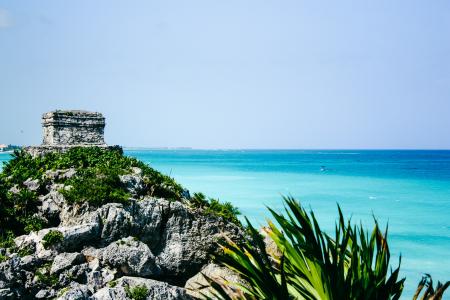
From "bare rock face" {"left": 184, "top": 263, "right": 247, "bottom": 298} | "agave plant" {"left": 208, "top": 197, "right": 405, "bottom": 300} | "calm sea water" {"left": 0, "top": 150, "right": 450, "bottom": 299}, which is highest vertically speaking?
"agave plant" {"left": 208, "top": 197, "right": 405, "bottom": 300}

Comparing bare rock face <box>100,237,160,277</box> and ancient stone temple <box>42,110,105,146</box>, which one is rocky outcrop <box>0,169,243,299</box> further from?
ancient stone temple <box>42,110,105,146</box>

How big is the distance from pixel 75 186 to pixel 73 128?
4.86 meters

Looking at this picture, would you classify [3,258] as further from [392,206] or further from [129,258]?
[392,206]

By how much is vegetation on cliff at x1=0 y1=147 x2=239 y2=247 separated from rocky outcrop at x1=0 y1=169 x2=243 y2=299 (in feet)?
0.50

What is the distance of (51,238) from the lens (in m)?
7.54

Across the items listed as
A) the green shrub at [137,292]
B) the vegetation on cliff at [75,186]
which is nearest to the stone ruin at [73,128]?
the vegetation on cliff at [75,186]

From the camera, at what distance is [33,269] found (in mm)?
7188

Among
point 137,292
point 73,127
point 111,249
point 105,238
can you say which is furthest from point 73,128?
point 137,292

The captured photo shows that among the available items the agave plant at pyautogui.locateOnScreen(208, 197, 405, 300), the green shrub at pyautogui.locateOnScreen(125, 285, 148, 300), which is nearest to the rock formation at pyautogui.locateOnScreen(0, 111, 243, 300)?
the green shrub at pyautogui.locateOnScreen(125, 285, 148, 300)

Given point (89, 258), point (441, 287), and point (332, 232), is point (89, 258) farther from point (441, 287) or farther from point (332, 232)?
point (332, 232)

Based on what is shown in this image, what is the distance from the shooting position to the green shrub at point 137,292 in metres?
6.62

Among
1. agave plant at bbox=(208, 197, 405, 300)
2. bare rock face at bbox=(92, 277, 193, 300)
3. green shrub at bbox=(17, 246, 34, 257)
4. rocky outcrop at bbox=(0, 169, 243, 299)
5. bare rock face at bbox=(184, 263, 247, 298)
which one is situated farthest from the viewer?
bare rock face at bbox=(184, 263, 247, 298)

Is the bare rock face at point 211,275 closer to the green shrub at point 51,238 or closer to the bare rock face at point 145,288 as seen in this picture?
the bare rock face at point 145,288

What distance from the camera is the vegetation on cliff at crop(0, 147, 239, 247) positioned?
8.50m
